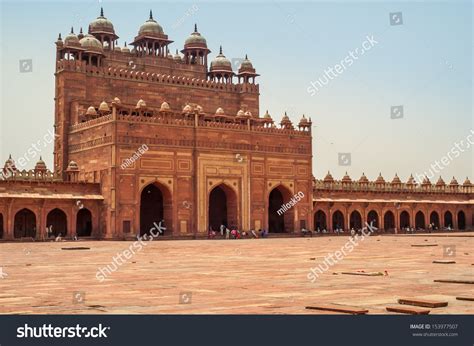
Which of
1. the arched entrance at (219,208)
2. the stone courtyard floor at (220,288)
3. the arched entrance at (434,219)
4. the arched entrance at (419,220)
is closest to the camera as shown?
the stone courtyard floor at (220,288)

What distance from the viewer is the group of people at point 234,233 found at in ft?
113

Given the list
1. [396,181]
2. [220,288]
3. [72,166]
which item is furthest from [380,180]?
[220,288]

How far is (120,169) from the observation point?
32.1 meters

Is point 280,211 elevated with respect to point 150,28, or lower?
lower

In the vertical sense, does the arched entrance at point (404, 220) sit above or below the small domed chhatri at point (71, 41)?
below

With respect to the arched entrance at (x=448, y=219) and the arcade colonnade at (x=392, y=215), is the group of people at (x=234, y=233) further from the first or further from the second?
the arched entrance at (x=448, y=219)

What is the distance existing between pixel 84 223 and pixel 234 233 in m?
7.29

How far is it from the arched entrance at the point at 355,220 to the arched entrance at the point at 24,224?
839 inches

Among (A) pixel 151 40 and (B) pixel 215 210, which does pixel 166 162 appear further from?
(A) pixel 151 40

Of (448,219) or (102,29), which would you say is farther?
(448,219)

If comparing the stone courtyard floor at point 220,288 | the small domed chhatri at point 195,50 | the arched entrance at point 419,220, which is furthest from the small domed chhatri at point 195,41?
the stone courtyard floor at point 220,288

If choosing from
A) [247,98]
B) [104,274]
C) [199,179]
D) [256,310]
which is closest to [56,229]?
[199,179]

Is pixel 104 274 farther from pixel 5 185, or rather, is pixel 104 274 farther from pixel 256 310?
pixel 5 185

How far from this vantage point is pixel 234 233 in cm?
3425
